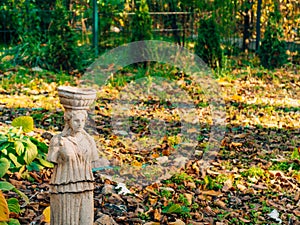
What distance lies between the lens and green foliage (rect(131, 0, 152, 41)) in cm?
914

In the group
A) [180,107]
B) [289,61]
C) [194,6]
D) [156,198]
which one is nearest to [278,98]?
[180,107]

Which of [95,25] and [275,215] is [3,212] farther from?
[95,25]

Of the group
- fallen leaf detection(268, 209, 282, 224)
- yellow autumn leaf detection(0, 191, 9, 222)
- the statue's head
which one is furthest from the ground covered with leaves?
the statue's head

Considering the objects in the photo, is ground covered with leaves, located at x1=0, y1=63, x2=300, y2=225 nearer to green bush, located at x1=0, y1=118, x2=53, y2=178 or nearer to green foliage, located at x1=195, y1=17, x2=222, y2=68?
green bush, located at x1=0, y1=118, x2=53, y2=178

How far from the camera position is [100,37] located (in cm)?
1016

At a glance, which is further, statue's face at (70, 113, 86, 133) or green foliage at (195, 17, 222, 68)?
green foliage at (195, 17, 222, 68)

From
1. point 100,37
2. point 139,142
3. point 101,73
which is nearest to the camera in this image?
point 139,142

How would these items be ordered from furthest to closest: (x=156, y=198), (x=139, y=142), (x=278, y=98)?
(x=278, y=98) → (x=139, y=142) → (x=156, y=198)

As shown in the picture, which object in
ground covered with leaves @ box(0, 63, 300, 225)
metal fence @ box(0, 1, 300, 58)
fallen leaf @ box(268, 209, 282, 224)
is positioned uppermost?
metal fence @ box(0, 1, 300, 58)

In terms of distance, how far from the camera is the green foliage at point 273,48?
9.51 metres

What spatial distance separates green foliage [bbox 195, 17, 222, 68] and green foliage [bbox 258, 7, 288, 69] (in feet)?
3.20

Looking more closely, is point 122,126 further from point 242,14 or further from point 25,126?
point 242,14

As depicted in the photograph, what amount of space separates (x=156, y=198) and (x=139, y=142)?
1.47 m

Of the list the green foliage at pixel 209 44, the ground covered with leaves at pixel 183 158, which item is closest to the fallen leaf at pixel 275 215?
the ground covered with leaves at pixel 183 158
